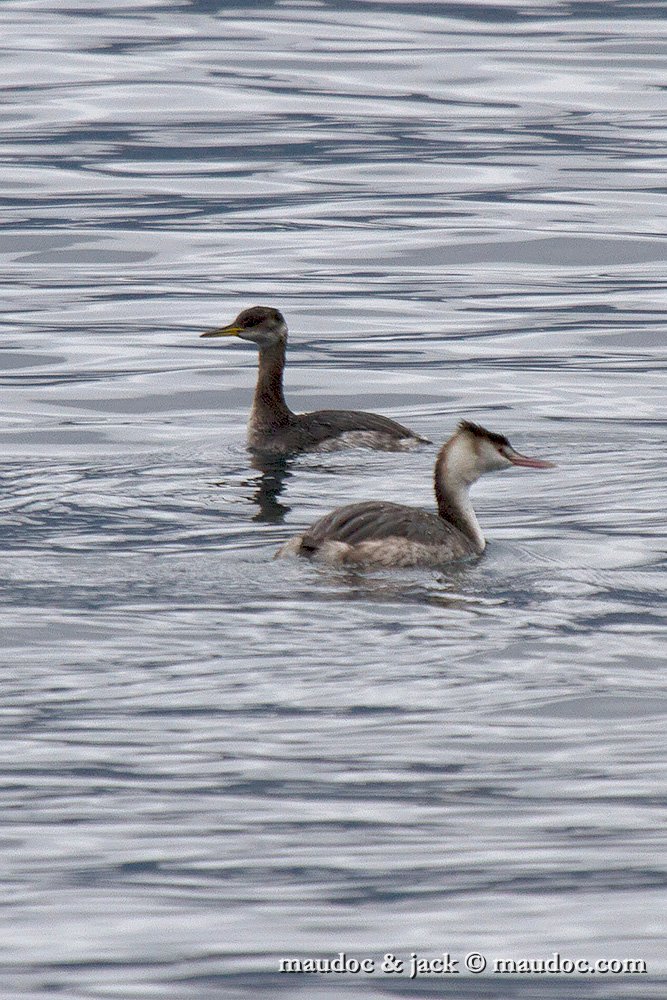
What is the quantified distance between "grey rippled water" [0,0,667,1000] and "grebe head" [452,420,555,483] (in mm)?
442

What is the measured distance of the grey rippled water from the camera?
716 centimetres

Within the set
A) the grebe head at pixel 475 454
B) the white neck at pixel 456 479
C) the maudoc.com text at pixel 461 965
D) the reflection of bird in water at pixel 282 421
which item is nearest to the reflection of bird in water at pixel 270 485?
the reflection of bird in water at pixel 282 421

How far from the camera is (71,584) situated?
36.2ft

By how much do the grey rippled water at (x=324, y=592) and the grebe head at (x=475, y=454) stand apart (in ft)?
1.45

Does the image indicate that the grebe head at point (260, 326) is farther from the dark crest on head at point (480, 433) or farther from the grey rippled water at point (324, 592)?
the dark crest on head at point (480, 433)

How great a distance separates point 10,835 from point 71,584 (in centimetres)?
348

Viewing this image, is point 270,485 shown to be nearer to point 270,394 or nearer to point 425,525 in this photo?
point 270,394

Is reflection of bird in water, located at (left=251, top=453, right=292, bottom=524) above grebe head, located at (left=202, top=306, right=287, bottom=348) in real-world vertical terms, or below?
below

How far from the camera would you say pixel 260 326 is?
1648 centimetres

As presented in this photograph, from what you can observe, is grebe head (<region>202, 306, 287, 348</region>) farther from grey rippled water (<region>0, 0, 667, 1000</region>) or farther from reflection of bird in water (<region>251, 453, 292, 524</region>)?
reflection of bird in water (<region>251, 453, 292, 524</region>)

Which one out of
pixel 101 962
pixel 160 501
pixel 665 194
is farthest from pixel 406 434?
pixel 665 194

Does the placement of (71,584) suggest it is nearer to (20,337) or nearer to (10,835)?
(10,835)

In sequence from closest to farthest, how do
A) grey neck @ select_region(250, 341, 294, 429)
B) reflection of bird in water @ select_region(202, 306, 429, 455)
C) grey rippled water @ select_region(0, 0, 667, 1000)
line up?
grey rippled water @ select_region(0, 0, 667, 1000), reflection of bird in water @ select_region(202, 306, 429, 455), grey neck @ select_region(250, 341, 294, 429)

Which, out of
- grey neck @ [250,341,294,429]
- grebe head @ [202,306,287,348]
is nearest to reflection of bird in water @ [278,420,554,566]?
grey neck @ [250,341,294,429]
